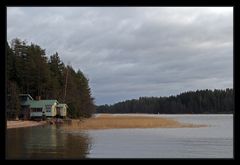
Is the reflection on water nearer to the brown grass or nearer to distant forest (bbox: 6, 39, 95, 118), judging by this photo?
the brown grass

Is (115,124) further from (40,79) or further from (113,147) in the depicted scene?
(113,147)

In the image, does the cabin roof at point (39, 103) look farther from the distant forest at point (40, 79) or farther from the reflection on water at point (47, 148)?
the reflection on water at point (47, 148)

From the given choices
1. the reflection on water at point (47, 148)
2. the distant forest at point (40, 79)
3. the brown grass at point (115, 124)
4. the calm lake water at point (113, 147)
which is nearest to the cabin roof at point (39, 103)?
the distant forest at point (40, 79)

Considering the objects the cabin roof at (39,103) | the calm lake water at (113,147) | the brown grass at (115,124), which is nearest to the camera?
the calm lake water at (113,147)

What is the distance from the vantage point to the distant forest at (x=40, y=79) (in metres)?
44.3

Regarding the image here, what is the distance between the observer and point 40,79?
152ft

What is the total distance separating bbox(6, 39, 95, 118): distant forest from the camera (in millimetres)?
44281

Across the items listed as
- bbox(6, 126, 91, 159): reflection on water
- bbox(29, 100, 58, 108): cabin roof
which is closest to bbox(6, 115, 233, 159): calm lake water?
bbox(6, 126, 91, 159): reflection on water

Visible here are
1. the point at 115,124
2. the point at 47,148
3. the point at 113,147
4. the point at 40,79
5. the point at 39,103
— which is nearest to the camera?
the point at 47,148

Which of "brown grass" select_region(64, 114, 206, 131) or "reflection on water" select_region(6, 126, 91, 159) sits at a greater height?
"reflection on water" select_region(6, 126, 91, 159)

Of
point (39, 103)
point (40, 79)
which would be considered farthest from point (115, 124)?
point (40, 79)
